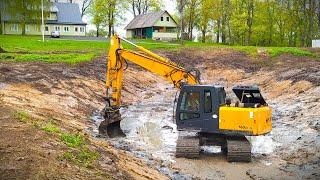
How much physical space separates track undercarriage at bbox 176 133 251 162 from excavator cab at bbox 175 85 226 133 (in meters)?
0.56

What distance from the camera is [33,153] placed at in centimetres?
1220

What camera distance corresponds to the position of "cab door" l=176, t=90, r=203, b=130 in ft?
60.9

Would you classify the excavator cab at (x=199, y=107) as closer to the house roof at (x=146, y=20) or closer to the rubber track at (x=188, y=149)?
the rubber track at (x=188, y=149)

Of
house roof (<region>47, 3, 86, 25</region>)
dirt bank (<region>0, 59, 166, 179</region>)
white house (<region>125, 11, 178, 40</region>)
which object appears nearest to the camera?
dirt bank (<region>0, 59, 166, 179</region>)

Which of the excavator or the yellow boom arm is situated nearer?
the excavator

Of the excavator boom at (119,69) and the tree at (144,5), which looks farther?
the tree at (144,5)

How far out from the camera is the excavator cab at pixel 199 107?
1834cm

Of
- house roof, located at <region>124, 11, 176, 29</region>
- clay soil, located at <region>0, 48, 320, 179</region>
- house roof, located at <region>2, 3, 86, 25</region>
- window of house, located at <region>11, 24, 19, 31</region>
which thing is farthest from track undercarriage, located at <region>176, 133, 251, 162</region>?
house roof, located at <region>2, 3, 86, 25</region>

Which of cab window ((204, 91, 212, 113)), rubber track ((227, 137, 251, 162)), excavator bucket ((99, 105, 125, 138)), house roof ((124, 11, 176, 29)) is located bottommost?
rubber track ((227, 137, 251, 162))

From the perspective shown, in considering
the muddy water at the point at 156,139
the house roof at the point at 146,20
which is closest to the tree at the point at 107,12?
the house roof at the point at 146,20

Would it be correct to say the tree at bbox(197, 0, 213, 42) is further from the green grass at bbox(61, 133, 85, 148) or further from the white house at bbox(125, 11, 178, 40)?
the green grass at bbox(61, 133, 85, 148)

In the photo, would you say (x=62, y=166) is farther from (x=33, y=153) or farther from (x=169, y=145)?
(x=169, y=145)

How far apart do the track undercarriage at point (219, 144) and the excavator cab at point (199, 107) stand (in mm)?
562

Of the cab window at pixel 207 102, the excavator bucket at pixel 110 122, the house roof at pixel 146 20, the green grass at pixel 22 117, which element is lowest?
the excavator bucket at pixel 110 122
